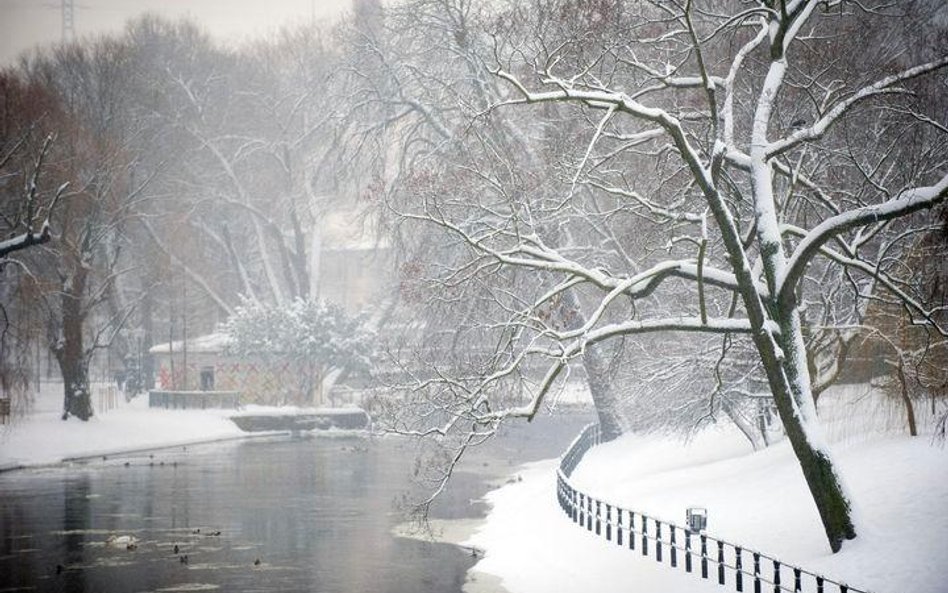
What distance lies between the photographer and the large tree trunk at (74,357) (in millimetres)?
56188

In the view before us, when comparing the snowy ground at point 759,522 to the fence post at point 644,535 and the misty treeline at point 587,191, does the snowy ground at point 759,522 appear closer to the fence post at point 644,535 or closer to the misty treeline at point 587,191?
the fence post at point 644,535

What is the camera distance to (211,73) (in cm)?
8256

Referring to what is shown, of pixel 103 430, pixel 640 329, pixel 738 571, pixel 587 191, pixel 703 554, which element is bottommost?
pixel 738 571

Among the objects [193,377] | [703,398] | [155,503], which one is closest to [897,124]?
[703,398]

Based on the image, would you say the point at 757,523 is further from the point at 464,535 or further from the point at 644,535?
the point at 464,535

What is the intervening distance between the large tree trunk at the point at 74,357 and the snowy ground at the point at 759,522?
89.8ft

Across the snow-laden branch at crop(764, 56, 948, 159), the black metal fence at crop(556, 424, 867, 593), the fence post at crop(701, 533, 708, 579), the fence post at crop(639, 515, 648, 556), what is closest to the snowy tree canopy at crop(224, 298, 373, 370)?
the black metal fence at crop(556, 424, 867, 593)

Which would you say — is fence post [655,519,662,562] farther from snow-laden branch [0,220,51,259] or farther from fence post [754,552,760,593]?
snow-laden branch [0,220,51,259]

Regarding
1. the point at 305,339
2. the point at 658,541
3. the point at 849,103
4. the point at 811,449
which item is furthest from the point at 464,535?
the point at 305,339

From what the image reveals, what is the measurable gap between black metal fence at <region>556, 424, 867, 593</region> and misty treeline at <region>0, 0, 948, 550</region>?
4.66 ft

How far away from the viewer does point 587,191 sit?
40281 mm

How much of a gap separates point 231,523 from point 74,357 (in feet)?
88.0

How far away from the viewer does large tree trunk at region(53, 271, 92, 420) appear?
184ft

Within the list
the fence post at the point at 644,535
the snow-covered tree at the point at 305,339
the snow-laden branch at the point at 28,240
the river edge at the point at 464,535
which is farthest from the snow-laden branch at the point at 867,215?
the snow-covered tree at the point at 305,339
